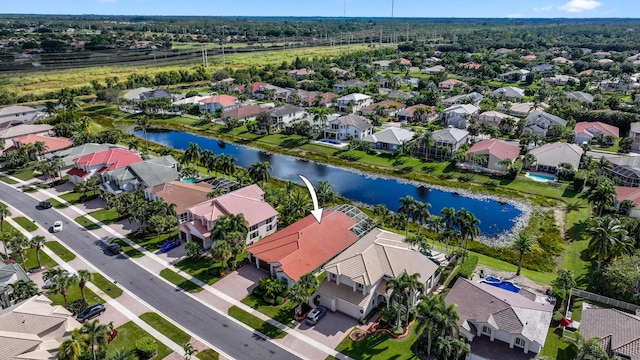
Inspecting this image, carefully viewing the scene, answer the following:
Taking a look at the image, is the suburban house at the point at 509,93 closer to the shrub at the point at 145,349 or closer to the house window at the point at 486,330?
the house window at the point at 486,330

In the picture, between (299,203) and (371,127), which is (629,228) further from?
(371,127)

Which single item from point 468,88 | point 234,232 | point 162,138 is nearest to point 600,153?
point 468,88

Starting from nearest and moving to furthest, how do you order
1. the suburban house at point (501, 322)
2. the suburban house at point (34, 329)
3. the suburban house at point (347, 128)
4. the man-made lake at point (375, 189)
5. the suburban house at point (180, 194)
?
the suburban house at point (34, 329)
the suburban house at point (501, 322)
the suburban house at point (180, 194)
the man-made lake at point (375, 189)
the suburban house at point (347, 128)

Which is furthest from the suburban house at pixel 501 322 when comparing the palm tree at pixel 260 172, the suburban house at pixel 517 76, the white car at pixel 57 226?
the suburban house at pixel 517 76

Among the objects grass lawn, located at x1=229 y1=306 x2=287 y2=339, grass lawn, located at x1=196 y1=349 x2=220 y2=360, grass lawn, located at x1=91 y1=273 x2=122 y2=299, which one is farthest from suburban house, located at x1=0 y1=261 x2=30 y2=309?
grass lawn, located at x1=229 y1=306 x2=287 y2=339

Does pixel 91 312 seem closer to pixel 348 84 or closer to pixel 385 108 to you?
pixel 385 108

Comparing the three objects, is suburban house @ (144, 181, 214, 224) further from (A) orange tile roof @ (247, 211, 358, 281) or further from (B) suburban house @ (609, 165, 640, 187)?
(B) suburban house @ (609, 165, 640, 187)

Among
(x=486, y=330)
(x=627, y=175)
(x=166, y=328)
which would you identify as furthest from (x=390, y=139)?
(x=166, y=328)
